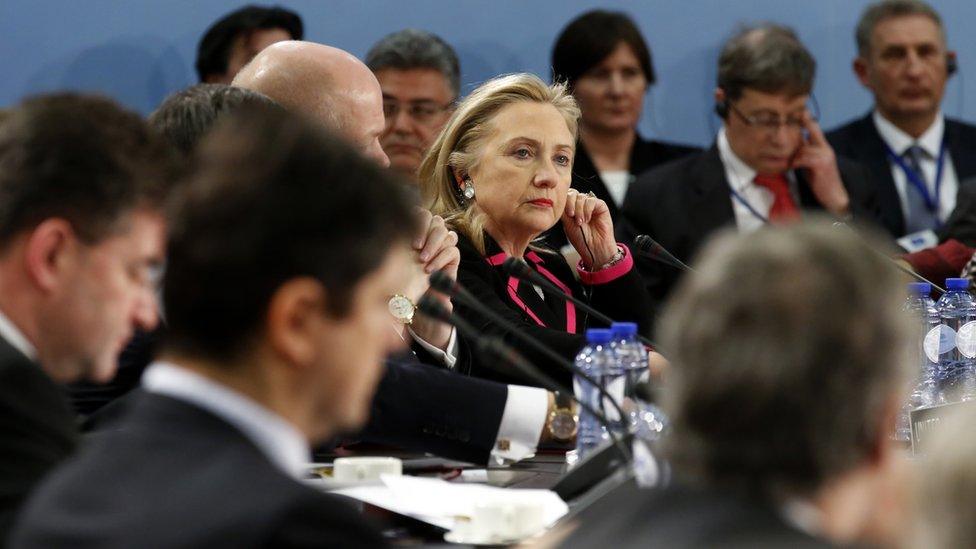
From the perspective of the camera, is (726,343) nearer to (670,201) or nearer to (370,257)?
(370,257)

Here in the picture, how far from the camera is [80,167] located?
156 centimetres

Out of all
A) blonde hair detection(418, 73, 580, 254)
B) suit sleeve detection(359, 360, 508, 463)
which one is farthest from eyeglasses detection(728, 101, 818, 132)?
suit sleeve detection(359, 360, 508, 463)

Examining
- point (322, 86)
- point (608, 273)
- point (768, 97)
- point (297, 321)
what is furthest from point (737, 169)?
point (297, 321)

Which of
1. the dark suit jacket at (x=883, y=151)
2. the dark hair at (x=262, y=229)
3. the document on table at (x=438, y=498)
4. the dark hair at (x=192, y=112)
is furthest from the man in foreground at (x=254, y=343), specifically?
the dark suit jacket at (x=883, y=151)

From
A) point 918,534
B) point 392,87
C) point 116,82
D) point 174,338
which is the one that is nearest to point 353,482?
point 174,338

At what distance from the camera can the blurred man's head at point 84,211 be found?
1557mm

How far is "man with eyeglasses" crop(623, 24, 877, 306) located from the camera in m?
5.17

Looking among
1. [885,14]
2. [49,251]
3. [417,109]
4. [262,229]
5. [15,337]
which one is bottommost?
[417,109]

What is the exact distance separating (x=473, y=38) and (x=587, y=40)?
57 centimetres

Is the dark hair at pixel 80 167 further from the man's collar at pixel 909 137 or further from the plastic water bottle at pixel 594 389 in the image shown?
the man's collar at pixel 909 137

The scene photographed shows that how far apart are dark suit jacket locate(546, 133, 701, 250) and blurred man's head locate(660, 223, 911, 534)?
3.71m

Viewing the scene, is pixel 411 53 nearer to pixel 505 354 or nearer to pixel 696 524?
pixel 505 354

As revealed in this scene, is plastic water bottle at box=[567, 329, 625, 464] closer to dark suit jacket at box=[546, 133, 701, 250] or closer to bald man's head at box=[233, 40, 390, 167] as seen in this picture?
bald man's head at box=[233, 40, 390, 167]

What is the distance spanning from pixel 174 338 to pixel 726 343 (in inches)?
18.6
